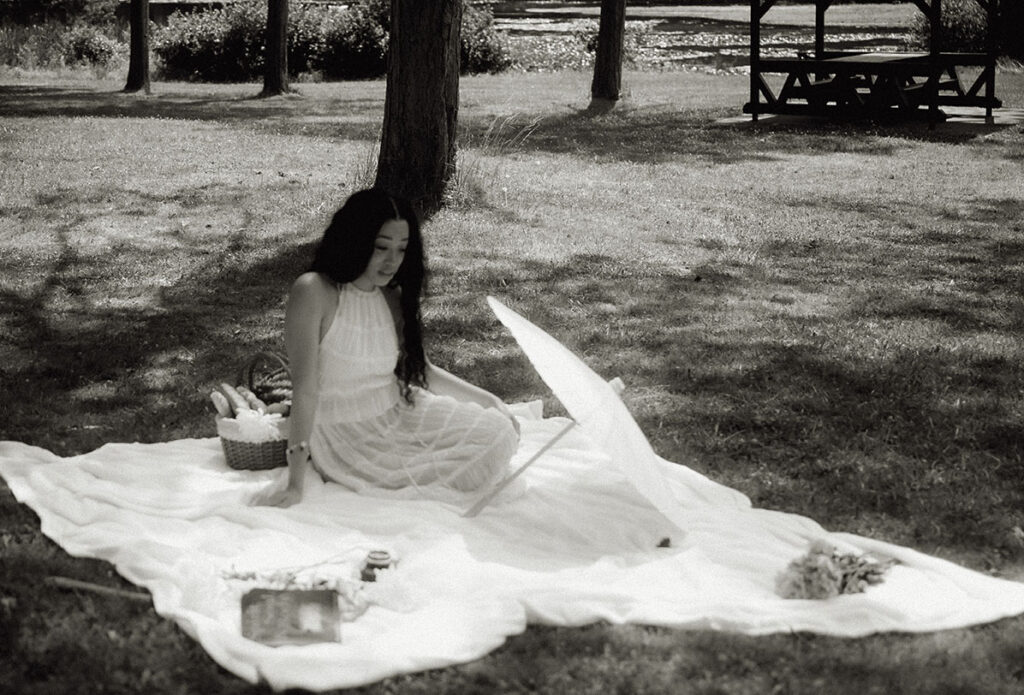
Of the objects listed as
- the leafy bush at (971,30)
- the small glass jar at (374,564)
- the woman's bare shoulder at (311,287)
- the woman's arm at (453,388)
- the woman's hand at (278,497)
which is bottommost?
the small glass jar at (374,564)

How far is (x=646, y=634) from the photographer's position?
160 inches

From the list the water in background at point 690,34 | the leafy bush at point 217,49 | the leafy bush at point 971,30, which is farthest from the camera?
the water in background at point 690,34

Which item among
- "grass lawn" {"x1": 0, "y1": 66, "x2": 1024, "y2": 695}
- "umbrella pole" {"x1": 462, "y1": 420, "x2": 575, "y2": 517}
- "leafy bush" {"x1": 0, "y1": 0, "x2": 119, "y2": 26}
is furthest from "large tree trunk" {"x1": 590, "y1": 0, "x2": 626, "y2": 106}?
"leafy bush" {"x1": 0, "y1": 0, "x2": 119, "y2": 26}

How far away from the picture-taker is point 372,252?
5051 millimetres

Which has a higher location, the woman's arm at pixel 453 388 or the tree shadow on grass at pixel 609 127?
the tree shadow on grass at pixel 609 127

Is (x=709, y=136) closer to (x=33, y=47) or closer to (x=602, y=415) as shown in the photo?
(x=602, y=415)

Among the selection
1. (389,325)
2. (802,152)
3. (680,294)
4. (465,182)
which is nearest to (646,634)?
(389,325)

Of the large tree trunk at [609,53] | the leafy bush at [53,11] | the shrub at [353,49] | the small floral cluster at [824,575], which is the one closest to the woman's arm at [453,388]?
the small floral cluster at [824,575]

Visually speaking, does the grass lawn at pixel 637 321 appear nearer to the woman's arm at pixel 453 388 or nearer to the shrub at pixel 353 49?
the woman's arm at pixel 453 388

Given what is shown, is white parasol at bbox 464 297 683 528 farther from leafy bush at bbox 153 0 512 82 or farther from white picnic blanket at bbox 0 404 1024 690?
leafy bush at bbox 153 0 512 82

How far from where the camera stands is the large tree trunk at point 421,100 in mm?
10094

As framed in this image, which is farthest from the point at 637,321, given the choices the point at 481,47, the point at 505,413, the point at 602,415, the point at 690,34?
the point at 690,34

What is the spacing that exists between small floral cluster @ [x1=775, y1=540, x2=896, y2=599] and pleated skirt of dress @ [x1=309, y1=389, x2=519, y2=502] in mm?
1242

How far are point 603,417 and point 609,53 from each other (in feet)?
50.8
